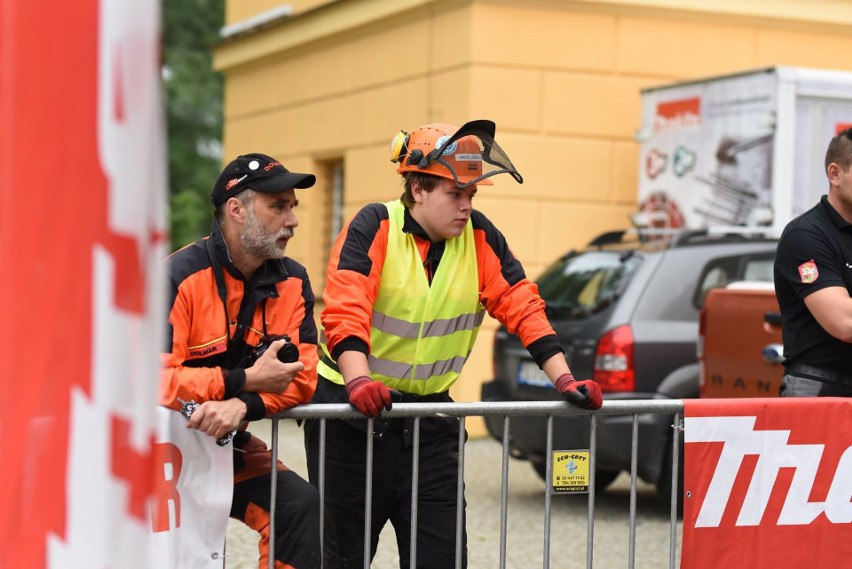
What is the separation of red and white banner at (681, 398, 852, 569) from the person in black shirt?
23 cm

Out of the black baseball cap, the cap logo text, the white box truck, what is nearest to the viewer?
the black baseball cap

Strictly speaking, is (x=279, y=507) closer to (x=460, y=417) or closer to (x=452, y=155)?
(x=460, y=417)

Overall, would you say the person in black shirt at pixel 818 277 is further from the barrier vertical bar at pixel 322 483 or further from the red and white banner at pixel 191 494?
the red and white banner at pixel 191 494

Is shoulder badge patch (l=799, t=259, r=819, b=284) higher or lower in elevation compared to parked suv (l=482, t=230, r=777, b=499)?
higher

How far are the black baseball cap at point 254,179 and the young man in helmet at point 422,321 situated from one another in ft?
0.76

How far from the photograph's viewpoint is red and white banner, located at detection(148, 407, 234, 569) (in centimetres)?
367

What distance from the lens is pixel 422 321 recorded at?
4.01 metres

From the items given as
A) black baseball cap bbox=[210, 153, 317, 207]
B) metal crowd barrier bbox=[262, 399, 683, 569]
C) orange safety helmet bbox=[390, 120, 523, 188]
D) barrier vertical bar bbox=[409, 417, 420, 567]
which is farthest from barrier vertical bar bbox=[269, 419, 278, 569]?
orange safety helmet bbox=[390, 120, 523, 188]

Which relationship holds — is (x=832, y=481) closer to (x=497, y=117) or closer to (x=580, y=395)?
(x=580, y=395)

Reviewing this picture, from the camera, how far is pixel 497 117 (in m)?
12.3

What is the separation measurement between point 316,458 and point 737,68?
992 centimetres

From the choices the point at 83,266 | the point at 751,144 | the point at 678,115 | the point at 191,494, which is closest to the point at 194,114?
the point at 678,115

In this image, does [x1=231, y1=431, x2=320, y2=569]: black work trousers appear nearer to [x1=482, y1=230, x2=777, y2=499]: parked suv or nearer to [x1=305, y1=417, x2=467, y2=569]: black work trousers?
[x1=305, y1=417, x2=467, y2=569]: black work trousers

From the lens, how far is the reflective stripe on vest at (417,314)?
13.1ft
